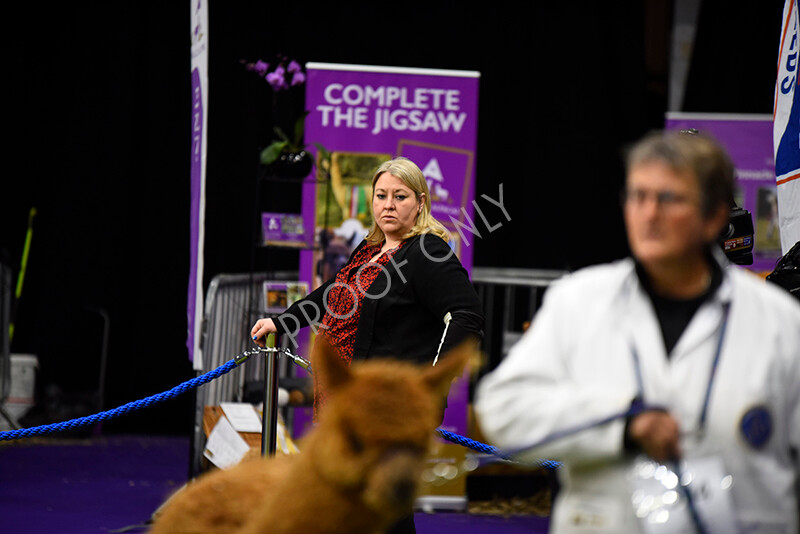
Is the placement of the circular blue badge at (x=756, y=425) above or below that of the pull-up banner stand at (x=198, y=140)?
below

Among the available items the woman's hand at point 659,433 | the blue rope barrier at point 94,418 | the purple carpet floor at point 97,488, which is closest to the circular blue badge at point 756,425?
the woman's hand at point 659,433

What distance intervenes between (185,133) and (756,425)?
6975mm

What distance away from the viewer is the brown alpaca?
152 cm

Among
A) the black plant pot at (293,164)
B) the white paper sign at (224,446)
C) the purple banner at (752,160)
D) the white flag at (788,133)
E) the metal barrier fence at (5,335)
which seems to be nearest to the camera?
the white flag at (788,133)

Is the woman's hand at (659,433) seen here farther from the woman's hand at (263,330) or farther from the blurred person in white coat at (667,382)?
the woman's hand at (263,330)

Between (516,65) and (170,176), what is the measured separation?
120 inches

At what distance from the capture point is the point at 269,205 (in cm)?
799

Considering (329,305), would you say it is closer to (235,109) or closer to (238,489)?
(238,489)

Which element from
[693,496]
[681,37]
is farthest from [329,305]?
[681,37]

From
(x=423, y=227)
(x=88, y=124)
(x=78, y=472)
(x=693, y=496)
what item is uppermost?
(x=88, y=124)

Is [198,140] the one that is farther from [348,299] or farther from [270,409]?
[348,299]

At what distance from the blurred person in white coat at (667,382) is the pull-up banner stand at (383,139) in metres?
4.23

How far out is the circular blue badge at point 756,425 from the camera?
1575 mm

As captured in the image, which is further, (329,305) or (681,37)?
(681,37)
